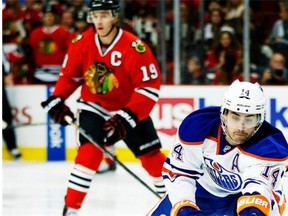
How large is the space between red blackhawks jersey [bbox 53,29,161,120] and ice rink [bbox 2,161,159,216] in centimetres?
62

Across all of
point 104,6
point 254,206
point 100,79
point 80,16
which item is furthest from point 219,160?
point 80,16

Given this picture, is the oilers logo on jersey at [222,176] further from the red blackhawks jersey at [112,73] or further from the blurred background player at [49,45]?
the blurred background player at [49,45]

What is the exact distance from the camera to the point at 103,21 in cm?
521

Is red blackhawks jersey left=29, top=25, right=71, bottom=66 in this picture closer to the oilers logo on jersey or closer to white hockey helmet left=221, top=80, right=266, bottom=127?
the oilers logo on jersey

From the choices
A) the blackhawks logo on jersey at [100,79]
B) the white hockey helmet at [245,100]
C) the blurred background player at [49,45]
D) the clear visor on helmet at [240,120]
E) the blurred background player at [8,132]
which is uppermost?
the white hockey helmet at [245,100]

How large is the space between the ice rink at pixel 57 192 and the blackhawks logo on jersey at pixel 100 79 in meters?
0.66

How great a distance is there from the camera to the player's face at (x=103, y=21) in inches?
205

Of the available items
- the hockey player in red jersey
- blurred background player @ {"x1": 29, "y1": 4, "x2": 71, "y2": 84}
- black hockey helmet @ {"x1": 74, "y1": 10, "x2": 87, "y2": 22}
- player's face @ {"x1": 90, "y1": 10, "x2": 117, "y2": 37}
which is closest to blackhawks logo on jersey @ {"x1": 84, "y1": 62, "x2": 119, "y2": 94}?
the hockey player in red jersey

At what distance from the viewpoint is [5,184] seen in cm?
659

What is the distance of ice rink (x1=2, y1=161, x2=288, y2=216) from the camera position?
18.2 ft

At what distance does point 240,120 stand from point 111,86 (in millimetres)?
1895

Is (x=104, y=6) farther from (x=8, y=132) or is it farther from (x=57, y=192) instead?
(x=8, y=132)

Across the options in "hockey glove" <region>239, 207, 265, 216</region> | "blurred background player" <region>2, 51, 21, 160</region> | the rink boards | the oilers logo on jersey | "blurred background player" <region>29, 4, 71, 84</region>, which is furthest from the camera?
"blurred background player" <region>29, 4, 71, 84</region>

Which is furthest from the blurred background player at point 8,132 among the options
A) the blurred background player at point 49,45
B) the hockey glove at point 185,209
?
the hockey glove at point 185,209
